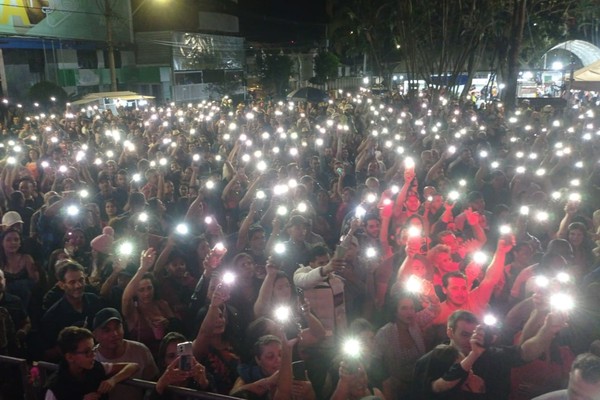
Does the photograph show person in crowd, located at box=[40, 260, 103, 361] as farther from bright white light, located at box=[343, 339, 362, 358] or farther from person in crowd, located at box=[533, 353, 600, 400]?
person in crowd, located at box=[533, 353, 600, 400]

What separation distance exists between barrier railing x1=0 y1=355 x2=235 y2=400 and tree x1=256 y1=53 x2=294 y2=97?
38.3 metres

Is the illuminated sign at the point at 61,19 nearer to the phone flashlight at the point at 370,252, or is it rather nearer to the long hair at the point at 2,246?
the long hair at the point at 2,246

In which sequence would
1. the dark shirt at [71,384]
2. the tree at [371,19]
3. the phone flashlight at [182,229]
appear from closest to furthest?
1. the dark shirt at [71,384]
2. the phone flashlight at [182,229]
3. the tree at [371,19]

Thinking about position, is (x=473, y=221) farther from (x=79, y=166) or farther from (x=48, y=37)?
(x=48, y=37)

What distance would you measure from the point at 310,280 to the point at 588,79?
12.4 m

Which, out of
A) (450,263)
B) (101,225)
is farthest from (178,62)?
(450,263)

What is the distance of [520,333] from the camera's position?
169 inches

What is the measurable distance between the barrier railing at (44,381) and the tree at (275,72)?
38.3 metres

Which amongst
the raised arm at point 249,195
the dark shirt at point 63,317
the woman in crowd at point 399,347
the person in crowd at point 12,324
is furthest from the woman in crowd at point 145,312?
the raised arm at point 249,195

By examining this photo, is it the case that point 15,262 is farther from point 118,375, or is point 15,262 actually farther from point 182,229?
point 118,375

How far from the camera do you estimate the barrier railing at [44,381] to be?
341 centimetres

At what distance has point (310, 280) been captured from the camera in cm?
465

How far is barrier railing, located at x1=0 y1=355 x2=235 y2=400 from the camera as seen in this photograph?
3.41m

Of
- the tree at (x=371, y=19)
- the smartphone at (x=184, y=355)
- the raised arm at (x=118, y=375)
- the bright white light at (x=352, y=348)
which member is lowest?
the raised arm at (x=118, y=375)
